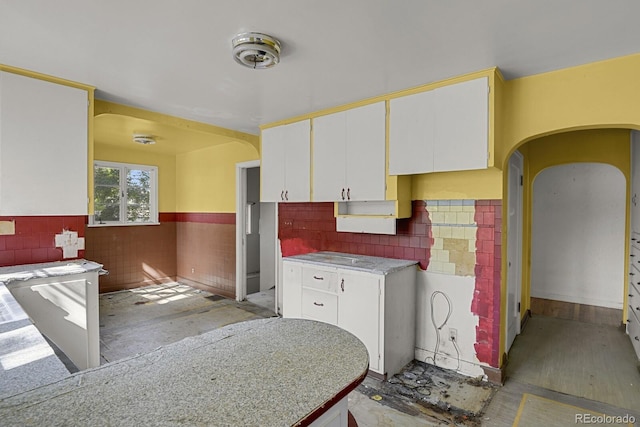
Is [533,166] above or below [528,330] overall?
above

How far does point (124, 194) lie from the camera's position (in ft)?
18.8

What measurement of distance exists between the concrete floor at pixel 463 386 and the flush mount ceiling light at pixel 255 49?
8.00 feet

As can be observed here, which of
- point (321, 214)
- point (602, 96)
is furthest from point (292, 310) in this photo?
point (602, 96)

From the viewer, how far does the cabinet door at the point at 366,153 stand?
308cm

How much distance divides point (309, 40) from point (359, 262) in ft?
6.15

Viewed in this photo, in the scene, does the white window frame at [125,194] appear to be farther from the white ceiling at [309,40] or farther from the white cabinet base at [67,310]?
the white cabinet base at [67,310]

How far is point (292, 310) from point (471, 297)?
163 centimetres

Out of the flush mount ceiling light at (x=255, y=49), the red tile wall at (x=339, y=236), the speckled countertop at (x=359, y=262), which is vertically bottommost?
the speckled countertop at (x=359, y=262)

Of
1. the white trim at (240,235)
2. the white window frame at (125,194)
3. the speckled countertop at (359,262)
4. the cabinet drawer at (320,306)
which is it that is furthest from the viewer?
the white window frame at (125,194)

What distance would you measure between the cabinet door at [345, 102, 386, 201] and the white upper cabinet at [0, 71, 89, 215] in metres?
2.28

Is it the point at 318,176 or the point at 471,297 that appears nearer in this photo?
the point at 471,297

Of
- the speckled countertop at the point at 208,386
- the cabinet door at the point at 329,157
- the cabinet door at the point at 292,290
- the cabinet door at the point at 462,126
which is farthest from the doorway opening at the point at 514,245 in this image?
the speckled countertop at the point at 208,386

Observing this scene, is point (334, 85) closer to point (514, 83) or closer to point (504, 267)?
point (514, 83)

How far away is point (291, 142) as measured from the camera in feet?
12.4
